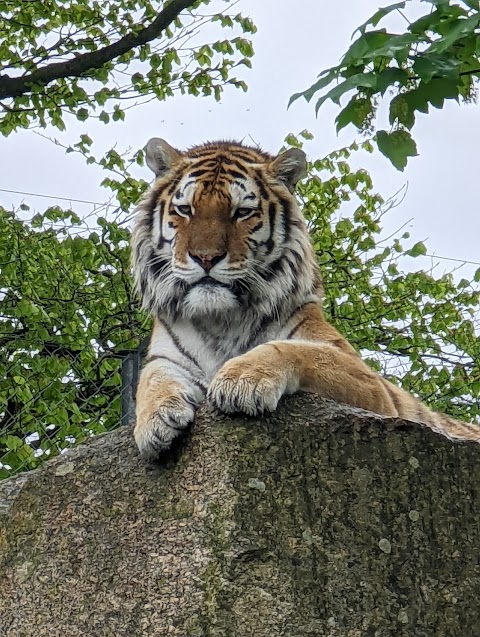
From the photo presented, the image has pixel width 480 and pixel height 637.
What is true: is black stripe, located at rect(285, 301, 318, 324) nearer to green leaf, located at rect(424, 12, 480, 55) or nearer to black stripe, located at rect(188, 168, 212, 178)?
black stripe, located at rect(188, 168, 212, 178)

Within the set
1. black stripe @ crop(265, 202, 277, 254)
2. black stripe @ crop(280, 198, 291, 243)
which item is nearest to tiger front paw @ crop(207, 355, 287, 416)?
black stripe @ crop(265, 202, 277, 254)

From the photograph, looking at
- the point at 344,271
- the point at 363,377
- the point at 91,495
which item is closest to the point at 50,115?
the point at 344,271

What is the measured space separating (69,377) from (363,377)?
2308mm

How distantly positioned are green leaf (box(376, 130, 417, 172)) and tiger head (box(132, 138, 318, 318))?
27.8 inches

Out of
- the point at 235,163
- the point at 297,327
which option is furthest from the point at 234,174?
the point at 297,327

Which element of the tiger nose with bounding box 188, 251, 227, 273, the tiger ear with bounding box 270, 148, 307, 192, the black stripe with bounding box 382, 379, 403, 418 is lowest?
the black stripe with bounding box 382, 379, 403, 418

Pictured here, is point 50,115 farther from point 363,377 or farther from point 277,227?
point 363,377

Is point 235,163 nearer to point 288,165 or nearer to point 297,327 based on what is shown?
point 288,165

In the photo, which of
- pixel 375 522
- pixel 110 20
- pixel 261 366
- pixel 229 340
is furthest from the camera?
pixel 110 20

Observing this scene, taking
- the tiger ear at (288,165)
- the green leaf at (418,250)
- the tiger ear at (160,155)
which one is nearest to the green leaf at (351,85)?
the tiger ear at (288,165)

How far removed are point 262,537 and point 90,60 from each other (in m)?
5.28

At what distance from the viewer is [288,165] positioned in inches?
151

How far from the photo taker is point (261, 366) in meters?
2.63

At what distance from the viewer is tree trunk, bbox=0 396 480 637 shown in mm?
2162
